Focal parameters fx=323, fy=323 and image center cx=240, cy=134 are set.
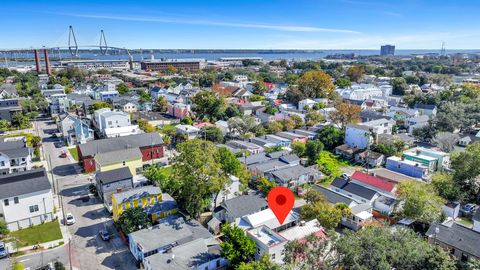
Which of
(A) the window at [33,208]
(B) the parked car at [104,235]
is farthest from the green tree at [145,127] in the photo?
(B) the parked car at [104,235]


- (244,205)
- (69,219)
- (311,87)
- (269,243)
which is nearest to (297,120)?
(311,87)

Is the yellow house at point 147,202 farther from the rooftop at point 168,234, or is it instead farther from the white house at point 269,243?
the white house at point 269,243

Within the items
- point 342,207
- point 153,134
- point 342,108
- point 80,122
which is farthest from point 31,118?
point 342,207

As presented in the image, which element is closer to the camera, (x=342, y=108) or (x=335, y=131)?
(x=335, y=131)

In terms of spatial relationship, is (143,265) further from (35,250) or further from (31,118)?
(31,118)

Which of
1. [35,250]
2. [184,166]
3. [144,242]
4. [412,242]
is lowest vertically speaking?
[35,250]

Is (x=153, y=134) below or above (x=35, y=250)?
above

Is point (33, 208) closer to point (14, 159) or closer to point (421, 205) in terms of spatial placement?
point (14, 159)
